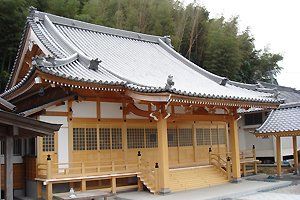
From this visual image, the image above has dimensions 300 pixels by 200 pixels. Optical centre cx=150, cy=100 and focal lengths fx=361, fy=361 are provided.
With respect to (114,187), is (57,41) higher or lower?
higher

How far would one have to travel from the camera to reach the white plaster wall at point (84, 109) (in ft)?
39.1

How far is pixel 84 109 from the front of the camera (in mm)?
12102

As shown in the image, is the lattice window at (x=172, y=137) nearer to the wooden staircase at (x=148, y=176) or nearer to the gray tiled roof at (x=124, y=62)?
the gray tiled roof at (x=124, y=62)

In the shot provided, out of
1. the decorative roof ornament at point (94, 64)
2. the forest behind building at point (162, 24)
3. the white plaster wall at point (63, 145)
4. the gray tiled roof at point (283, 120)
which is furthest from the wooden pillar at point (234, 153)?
the forest behind building at point (162, 24)

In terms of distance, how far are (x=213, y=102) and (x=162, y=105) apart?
1.93 meters

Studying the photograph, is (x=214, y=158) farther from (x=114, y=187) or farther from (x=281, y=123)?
(x=114, y=187)

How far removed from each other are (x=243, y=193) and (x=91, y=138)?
5263mm

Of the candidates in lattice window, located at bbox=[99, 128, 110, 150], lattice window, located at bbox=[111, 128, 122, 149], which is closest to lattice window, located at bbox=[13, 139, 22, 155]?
lattice window, located at bbox=[99, 128, 110, 150]

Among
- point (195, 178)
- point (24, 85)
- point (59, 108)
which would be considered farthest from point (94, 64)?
point (195, 178)

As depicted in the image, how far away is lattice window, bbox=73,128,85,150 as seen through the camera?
11797 mm

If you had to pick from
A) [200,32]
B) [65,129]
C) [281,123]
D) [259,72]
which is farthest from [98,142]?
[259,72]

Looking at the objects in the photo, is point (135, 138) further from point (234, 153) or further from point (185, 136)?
point (234, 153)

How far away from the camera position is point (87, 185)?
1167 centimetres

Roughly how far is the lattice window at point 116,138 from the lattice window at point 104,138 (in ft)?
0.56
